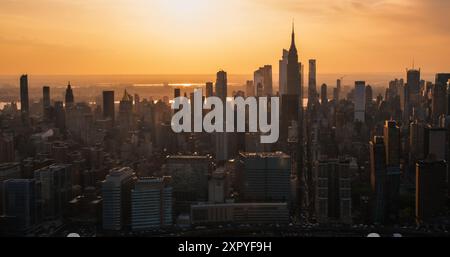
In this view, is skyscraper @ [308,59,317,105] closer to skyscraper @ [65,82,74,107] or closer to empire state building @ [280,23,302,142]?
empire state building @ [280,23,302,142]

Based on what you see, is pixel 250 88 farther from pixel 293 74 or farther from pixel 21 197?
pixel 21 197

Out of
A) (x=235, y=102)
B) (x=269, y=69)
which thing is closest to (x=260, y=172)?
(x=269, y=69)

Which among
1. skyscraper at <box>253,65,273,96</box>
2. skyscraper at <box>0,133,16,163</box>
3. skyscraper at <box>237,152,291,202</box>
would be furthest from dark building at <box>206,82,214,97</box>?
skyscraper at <box>0,133,16,163</box>

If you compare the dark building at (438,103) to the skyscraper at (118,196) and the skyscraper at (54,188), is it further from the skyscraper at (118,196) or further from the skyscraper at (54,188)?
the skyscraper at (54,188)

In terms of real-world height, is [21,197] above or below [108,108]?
below

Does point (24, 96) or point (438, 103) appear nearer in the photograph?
point (24, 96)

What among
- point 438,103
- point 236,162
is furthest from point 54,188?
point 438,103

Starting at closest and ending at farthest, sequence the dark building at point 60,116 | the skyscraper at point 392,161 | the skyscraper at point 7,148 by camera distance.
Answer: the skyscraper at point 7,148
the dark building at point 60,116
the skyscraper at point 392,161

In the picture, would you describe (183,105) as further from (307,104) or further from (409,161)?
(409,161)

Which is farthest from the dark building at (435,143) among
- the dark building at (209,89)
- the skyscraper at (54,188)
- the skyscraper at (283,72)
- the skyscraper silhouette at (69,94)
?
the skyscraper at (54,188)
